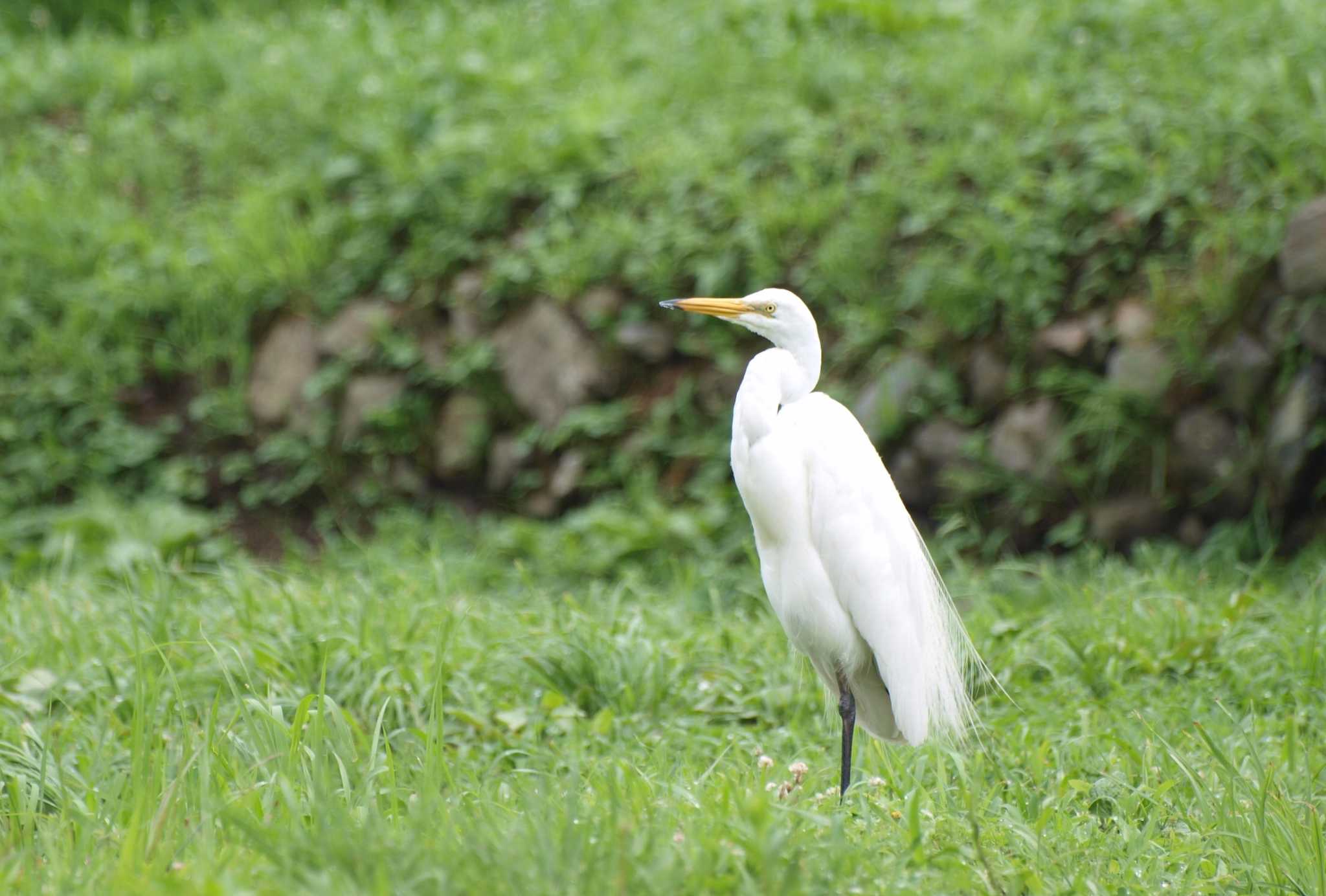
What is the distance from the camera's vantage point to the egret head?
2.54 meters

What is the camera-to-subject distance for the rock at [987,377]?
5.02m

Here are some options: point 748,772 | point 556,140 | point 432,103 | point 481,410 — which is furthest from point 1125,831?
point 432,103

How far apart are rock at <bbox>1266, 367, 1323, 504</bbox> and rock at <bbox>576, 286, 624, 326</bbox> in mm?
2607

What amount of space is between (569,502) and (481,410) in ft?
1.99

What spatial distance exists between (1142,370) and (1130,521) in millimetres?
523

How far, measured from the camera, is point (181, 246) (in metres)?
6.62

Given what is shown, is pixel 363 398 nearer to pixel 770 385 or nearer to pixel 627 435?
pixel 627 435

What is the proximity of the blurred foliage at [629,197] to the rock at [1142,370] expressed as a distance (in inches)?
3.0

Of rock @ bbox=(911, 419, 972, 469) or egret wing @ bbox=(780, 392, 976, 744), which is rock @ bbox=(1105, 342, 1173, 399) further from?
egret wing @ bbox=(780, 392, 976, 744)

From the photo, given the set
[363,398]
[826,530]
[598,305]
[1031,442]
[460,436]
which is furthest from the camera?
[363,398]

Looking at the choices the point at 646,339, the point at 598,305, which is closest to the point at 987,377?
the point at 646,339

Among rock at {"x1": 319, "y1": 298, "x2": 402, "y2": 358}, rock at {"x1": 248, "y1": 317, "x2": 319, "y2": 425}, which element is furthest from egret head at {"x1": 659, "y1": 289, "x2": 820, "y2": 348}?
rock at {"x1": 248, "y1": 317, "x2": 319, "y2": 425}

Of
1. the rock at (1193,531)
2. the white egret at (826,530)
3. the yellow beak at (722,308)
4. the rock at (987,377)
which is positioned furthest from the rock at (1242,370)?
the yellow beak at (722,308)

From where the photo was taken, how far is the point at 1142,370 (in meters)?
4.68
